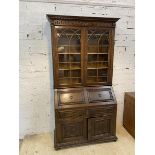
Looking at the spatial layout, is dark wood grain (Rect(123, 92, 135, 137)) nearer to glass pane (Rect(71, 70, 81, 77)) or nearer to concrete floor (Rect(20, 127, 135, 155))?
concrete floor (Rect(20, 127, 135, 155))

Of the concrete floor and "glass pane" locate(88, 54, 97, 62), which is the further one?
"glass pane" locate(88, 54, 97, 62)

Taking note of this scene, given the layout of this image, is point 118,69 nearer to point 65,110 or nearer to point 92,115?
point 92,115

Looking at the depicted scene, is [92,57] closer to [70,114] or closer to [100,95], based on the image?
[100,95]

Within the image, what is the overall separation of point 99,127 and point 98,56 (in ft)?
3.77

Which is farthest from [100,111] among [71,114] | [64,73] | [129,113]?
[64,73]

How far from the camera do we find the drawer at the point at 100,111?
2660 mm

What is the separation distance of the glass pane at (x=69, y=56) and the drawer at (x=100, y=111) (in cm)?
51

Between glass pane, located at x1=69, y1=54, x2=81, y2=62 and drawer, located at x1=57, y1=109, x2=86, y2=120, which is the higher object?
glass pane, located at x1=69, y1=54, x2=81, y2=62

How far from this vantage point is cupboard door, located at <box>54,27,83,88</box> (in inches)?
104

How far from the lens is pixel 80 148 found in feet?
8.57

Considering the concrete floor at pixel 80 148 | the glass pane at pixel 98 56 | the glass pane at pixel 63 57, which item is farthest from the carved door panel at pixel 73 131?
the glass pane at pixel 63 57

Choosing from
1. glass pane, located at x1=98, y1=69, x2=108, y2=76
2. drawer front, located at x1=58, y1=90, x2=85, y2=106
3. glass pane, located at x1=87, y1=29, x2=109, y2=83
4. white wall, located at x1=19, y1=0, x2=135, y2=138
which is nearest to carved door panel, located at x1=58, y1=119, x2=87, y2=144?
drawer front, located at x1=58, y1=90, x2=85, y2=106

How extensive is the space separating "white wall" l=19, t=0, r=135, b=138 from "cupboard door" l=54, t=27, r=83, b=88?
0.36 meters
